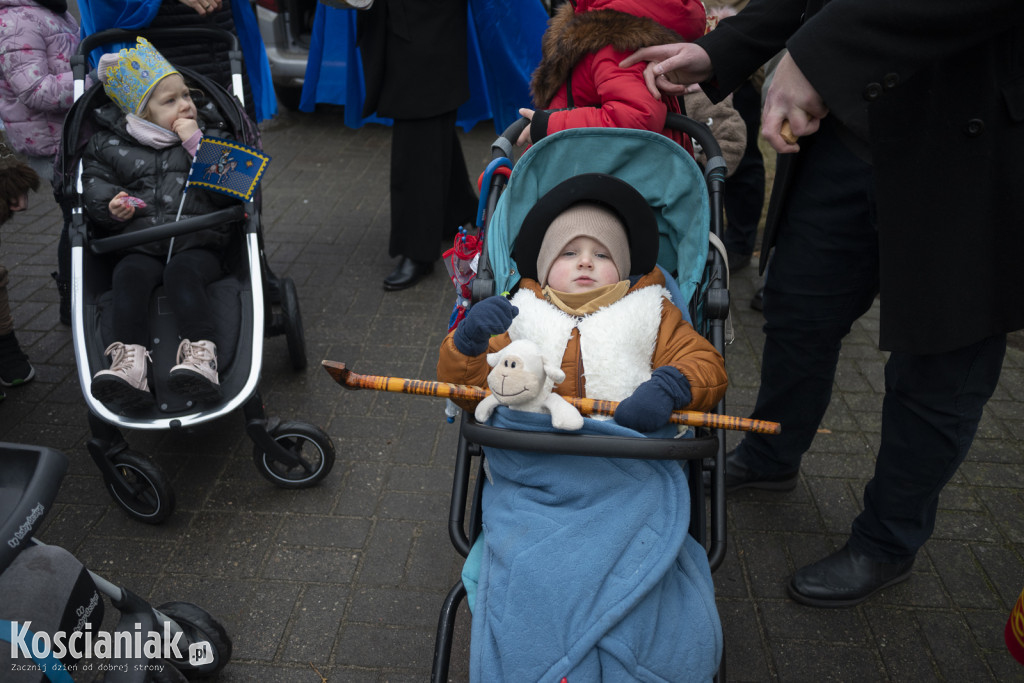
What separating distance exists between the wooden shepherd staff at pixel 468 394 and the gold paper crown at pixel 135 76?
6.96ft

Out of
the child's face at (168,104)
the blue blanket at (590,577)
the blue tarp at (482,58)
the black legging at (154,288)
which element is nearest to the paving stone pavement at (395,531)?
the black legging at (154,288)

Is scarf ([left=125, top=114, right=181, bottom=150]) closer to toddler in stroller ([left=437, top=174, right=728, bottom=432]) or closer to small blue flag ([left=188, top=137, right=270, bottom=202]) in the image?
small blue flag ([left=188, top=137, right=270, bottom=202])

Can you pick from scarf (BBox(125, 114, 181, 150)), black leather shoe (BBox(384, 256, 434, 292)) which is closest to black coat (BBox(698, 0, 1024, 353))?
scarf (BBox(125, 114, 181, 150))

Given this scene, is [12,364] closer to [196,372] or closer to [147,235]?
[147,235]

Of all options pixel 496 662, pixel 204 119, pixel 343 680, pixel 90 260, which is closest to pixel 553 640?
pixel 496 662

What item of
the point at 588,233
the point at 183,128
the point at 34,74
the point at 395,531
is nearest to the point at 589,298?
the point at 588,233

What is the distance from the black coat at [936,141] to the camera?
1.58 meters

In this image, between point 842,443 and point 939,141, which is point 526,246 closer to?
point 939,141

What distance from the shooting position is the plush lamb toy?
176cm

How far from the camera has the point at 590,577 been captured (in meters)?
1.66

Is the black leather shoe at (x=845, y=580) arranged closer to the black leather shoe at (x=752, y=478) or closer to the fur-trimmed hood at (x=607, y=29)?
the black leather shoe at (x=752, y=478)

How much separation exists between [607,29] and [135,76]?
1.99 meters

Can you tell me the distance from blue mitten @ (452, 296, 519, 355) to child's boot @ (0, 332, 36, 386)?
9.30 ft

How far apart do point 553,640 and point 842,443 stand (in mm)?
2297
